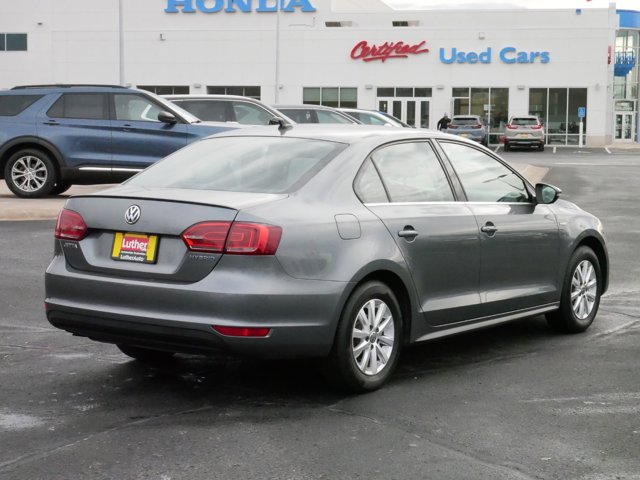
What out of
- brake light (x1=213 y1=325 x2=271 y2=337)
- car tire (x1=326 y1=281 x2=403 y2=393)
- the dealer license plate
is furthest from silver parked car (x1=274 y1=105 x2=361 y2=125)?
brake light (x1=213 y1=325 x2=271 y2=337)

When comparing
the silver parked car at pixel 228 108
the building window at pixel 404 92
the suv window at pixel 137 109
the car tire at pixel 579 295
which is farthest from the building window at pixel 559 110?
the car tire at pixel 579 295

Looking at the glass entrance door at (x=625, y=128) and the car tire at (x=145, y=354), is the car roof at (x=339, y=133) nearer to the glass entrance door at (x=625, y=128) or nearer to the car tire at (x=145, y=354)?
the car tire at (x=145, y=354)

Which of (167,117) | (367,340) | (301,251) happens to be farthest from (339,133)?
(167,117)

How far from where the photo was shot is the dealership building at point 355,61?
191 ft

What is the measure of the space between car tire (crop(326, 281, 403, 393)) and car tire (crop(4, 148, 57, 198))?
39.7 feet

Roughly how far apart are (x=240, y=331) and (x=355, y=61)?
5513 centimetres

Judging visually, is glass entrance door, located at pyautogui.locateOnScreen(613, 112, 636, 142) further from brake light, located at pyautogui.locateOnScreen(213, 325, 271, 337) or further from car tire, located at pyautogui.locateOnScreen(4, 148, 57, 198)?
brake light, located at pyautogui.locateOnScreen(213, 325, 271, 337)

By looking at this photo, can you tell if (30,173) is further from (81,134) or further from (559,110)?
(559,110)

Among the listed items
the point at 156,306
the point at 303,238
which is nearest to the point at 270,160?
the point at 303,238

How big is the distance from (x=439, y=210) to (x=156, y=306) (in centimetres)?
197

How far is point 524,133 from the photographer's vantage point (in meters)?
50.5

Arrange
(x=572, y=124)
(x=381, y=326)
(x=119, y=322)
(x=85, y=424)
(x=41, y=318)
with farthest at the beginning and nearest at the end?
(x=572, y=124), (x=41, y=318), (x=381, y=326), (x=119, y=322), (x=85, y=424)

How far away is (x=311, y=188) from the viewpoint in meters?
5.79

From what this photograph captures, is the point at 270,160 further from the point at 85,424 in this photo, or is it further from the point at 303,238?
the point at 85,424
